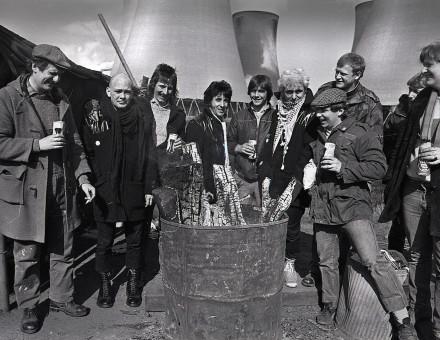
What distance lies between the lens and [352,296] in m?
2.38

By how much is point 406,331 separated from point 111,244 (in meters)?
1.95

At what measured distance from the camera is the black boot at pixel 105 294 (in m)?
2.82

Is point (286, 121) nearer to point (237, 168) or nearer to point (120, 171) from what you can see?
point (237, 168)

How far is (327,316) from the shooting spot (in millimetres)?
2613


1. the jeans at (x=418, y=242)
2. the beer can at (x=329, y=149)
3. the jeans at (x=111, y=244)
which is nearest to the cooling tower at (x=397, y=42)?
the jeans at (x=418, y=242)

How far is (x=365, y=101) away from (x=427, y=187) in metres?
0.86

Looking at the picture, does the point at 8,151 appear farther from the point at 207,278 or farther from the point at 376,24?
the point at 376,24

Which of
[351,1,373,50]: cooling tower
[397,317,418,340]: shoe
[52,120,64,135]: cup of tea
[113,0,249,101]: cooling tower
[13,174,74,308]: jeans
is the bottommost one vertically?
[397,317,418,340]: shoe

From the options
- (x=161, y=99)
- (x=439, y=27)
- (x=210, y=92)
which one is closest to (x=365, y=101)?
(x=210, y=92)

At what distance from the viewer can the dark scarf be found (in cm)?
265

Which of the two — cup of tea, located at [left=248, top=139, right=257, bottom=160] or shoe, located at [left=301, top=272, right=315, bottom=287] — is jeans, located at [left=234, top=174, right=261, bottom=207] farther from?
shoe, located at [left=301, top=272, right=315, bottom=287]

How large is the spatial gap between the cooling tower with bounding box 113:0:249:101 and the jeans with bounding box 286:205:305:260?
980 cm

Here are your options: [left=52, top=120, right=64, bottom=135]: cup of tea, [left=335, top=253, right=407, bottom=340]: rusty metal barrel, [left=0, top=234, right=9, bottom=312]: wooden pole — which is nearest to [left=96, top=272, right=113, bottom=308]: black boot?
[left=0, top=234, right=9, bottom=312]: wooden pole

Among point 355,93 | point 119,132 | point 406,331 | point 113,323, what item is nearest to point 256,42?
point 355,93
